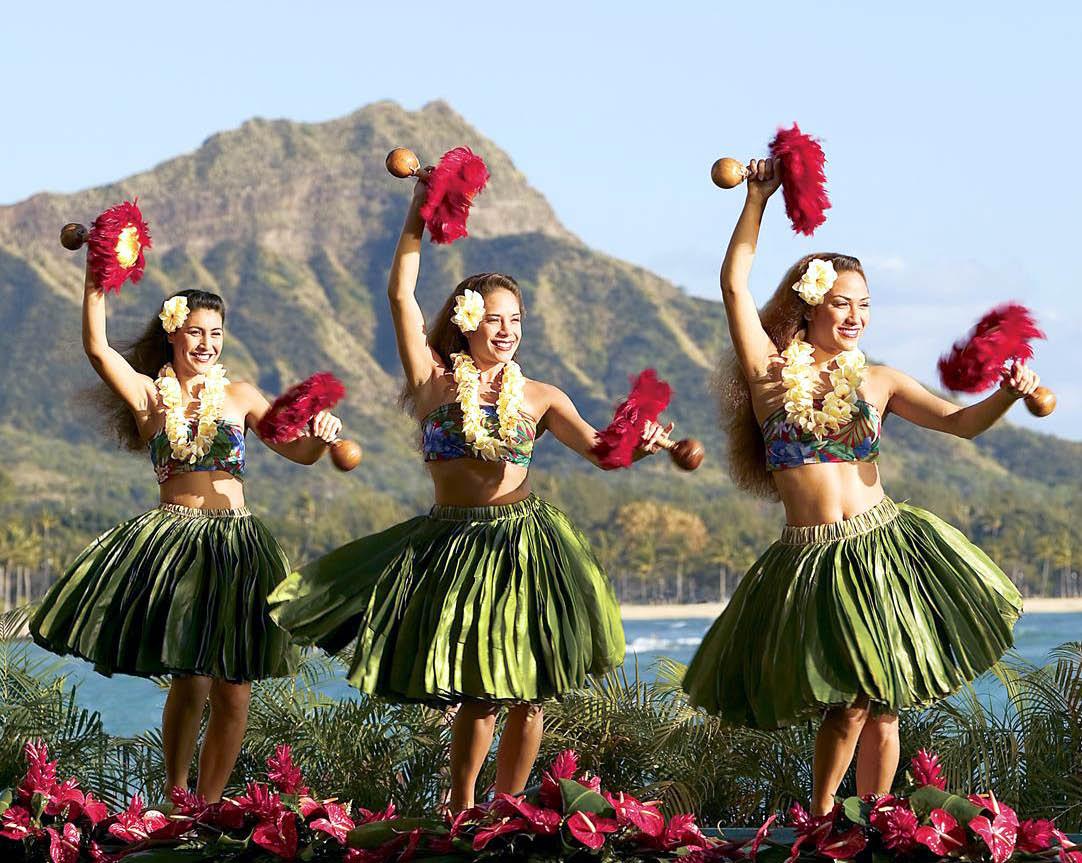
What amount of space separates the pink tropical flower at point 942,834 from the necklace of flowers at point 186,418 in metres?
2.46

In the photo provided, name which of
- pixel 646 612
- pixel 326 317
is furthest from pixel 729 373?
pixel 326 317

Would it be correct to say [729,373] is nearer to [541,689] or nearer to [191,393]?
[541,689]

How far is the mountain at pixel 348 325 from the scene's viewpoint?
238 ft

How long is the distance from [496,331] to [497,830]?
1.52 m

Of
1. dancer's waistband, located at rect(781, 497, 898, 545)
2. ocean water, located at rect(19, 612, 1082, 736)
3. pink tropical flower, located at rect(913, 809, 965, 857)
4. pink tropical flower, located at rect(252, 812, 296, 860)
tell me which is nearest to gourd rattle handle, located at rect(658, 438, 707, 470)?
dancer's waistband, located at rect(781, 497, 898, 545)

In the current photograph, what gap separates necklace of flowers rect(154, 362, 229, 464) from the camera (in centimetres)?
498

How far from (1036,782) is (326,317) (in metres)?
102

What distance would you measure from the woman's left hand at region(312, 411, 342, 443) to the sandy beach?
57881mm

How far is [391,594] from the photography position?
454 centimetres

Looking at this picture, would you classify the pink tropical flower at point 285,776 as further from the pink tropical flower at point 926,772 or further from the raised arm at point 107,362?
the pink tropical flower at point 926,772

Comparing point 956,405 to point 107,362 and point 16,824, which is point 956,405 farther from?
point 16,824

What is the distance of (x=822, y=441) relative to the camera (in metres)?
4.34

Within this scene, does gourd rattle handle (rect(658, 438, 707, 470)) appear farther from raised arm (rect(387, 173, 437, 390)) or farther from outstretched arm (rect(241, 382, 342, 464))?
outstretched arm (rect(241, 382, 342, 464))

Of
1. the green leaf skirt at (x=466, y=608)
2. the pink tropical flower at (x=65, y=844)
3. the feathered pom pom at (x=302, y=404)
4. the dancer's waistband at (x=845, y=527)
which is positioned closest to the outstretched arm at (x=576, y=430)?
the green leaf skirt at (x=466, y=608)
